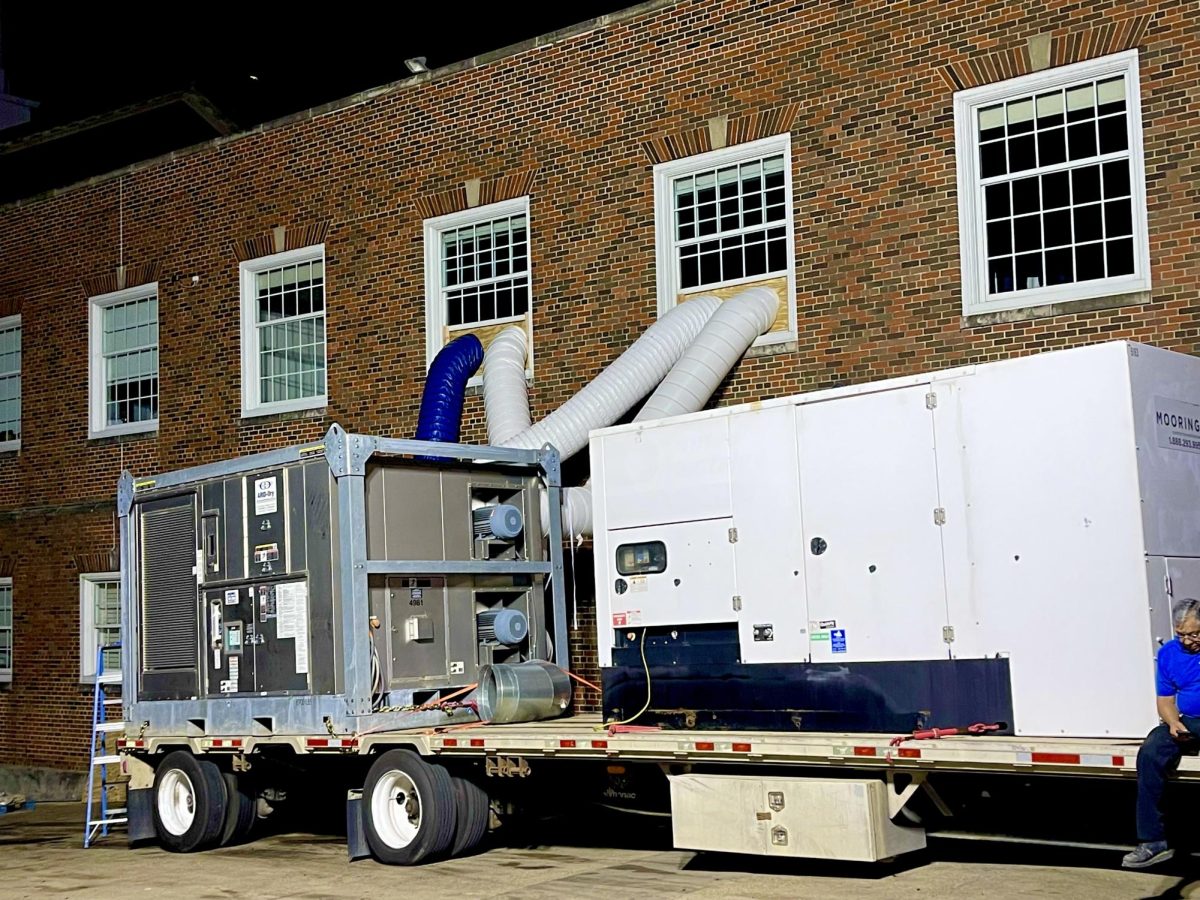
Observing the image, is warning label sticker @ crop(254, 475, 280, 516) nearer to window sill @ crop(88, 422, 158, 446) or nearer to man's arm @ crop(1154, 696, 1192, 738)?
man's arm @ crop(1154, 696, 1192, 738)

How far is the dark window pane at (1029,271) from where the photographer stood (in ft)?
44.3

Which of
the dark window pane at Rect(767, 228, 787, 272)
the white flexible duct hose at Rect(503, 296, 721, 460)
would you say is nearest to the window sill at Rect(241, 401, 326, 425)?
the white flexible duct hose at Rect(503, 296, 721, 460)

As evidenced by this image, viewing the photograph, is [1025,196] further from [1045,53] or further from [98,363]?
[98,363]

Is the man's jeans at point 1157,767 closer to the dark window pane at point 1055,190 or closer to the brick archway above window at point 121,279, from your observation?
the dark window pane at point 1055,190

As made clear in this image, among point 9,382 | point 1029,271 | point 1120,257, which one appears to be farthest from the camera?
point 9,382

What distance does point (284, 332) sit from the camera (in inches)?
774

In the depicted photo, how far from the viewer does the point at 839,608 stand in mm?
10617

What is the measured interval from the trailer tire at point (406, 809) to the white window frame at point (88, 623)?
9.79 meters

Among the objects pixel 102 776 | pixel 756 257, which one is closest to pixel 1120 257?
pixel 756 257

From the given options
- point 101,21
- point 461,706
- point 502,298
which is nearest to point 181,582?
point 461,706

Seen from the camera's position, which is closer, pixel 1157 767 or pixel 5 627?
pixel 1157 767

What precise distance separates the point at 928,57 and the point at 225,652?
26.6 ft

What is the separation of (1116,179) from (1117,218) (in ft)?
1.08

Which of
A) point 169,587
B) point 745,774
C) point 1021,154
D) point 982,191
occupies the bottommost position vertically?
point 745,774
